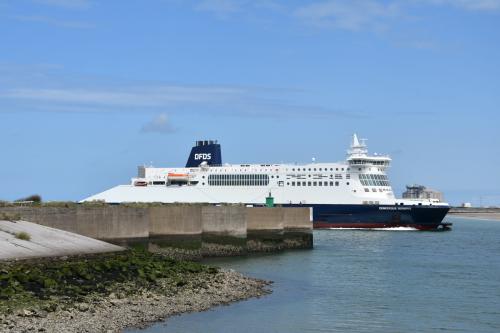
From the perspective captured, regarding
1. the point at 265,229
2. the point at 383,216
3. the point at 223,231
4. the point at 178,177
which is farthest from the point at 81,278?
the point at 178,177

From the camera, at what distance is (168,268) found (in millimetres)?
20859

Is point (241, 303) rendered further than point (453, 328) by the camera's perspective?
Yes

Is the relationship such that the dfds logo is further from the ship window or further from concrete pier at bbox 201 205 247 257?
concrete pier at bbox 201 205 247 257

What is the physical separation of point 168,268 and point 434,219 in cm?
4051

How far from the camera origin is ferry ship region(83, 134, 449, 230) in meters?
58.1

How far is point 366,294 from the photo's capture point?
2231cm

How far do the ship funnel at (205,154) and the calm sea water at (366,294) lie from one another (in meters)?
28.9

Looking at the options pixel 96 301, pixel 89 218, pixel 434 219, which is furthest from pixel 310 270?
pixel 434 219

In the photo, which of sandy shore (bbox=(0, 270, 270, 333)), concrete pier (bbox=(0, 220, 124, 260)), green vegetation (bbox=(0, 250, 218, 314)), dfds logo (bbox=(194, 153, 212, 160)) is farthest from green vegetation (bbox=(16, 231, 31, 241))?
dfds logo (bbox=(194, 153, 212, 160))

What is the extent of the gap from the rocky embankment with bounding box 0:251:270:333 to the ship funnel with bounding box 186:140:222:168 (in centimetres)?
4572

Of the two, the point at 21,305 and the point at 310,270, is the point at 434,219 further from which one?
the point at 21,305

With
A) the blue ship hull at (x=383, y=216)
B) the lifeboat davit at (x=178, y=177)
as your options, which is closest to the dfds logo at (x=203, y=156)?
the lifeboat davit at (x=178, y=177)

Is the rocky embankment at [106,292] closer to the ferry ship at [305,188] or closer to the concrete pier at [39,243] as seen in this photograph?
the concrete pier at [39,243]

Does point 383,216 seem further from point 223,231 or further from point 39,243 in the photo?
point 39,243
